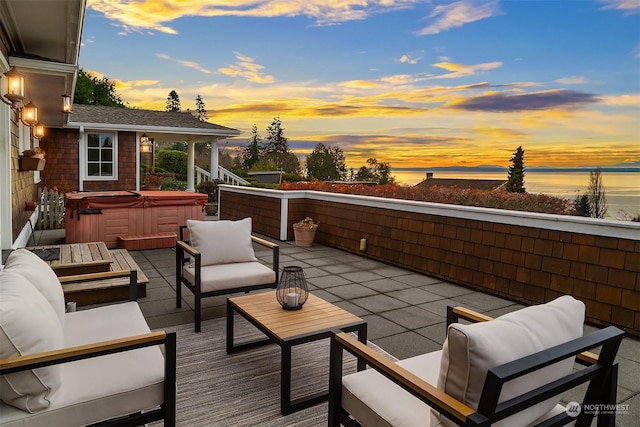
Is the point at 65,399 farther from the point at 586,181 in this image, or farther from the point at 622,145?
the point at 622,145

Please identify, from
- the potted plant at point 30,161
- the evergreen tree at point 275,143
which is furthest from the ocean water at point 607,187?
the evergreen tree at point 275,143

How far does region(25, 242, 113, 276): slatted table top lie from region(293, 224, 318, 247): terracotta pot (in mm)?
3274

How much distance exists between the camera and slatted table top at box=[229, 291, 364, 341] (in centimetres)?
267

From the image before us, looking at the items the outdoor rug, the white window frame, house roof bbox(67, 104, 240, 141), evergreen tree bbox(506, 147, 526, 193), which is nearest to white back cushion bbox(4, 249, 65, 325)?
the outdoor rug

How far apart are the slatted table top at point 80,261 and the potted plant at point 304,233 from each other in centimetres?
328

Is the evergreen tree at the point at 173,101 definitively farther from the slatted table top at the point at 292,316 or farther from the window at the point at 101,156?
the slatted table top at the point at 292,316

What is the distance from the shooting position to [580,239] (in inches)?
163

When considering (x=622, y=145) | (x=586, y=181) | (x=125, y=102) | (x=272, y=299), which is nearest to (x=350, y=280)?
(x=272, y=299)

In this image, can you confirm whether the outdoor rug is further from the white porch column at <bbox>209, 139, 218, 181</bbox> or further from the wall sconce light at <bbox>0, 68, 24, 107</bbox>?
the white porch column at <bbox>209, 139, 218, 181</bbox>

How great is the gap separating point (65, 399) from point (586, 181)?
20.8 feet

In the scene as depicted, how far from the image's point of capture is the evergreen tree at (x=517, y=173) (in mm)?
6535

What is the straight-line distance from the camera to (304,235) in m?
7.62

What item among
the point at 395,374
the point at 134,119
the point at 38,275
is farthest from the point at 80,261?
the point at 134,119

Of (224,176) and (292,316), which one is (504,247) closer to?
(292,316)
